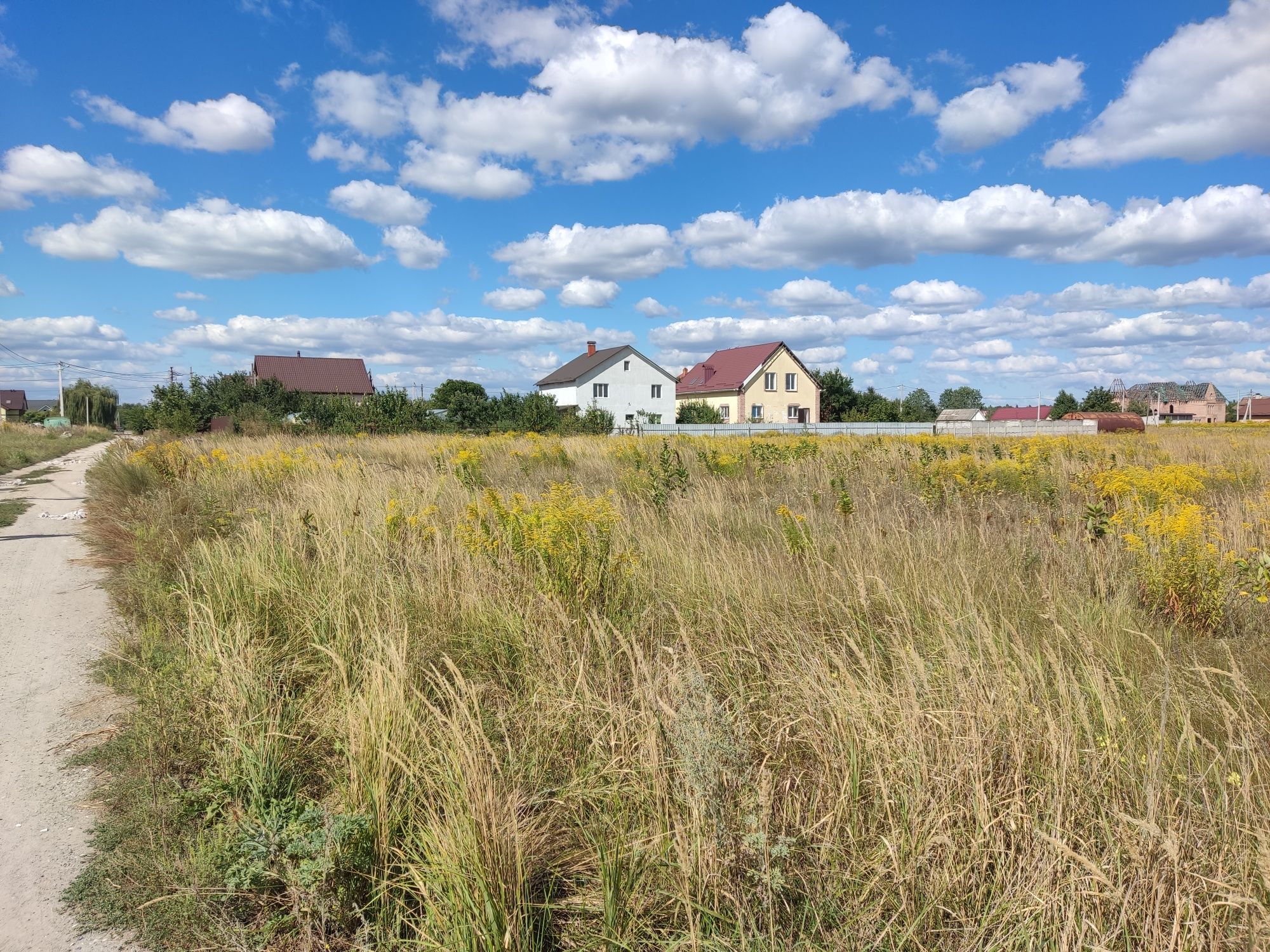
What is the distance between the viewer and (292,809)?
2678 millimetres

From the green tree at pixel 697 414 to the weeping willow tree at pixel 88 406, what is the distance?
67.2 meters

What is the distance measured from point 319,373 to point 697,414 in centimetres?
3665

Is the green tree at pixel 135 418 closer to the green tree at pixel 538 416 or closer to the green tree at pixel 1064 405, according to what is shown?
the green tree at pixel 538 416

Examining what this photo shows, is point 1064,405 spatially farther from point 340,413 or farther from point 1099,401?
point 340,413

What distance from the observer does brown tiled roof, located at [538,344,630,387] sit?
176 ft

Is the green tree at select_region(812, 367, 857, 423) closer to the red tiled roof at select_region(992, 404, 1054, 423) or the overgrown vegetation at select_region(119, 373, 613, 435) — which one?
the overgrown vegetation at select_region(119, 373, 613, 435)

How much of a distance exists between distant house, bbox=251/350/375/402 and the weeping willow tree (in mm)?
29914

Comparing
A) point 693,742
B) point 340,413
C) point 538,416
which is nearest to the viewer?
point 693,742

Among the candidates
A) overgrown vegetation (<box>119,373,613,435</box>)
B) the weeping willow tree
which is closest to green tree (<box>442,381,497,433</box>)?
overgrown vegetation (<box>119,373,613,435</box>)

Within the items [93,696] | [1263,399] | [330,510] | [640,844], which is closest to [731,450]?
[330,510]

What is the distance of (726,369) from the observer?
58844 mm

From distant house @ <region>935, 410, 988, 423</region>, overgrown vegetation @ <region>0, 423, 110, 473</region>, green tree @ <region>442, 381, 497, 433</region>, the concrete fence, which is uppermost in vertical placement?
distant house @ <region>935, 410, 988, 423</region>

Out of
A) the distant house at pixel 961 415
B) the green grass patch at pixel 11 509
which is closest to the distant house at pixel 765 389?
the green grass patch at pixel 11 509

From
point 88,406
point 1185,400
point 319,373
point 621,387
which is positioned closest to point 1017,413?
point 1185,400
